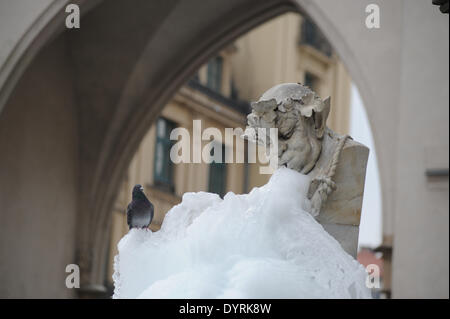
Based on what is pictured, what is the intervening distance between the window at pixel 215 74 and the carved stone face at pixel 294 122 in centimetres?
2874

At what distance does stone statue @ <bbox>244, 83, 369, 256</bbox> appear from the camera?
4.27m

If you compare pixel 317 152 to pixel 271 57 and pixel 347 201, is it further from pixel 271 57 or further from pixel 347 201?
pixel 271 57

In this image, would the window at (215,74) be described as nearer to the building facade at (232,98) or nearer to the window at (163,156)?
the building facade at (232,98)

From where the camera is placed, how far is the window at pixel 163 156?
30.0 meters

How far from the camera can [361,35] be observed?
12352 millimetres

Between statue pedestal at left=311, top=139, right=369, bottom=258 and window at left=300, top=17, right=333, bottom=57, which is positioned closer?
statue pedestal at left=311, top=139, right=369, bottom=258

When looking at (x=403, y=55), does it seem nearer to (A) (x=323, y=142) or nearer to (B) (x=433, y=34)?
(B) (x=433, y=34)

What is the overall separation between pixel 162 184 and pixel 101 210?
1241 centimetres

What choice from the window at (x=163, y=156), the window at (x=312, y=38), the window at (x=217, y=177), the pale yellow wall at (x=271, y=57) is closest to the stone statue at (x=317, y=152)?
the window at (x=163, y=156)

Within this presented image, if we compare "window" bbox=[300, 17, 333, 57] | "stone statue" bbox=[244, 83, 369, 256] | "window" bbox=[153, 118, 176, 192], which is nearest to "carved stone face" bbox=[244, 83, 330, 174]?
"stone statue" bbox=[244, 83, 369, 256]

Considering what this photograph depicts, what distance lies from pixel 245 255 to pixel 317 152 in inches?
30.0

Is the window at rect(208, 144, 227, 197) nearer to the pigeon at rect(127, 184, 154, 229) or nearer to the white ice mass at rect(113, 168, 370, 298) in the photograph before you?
the pigeon at rect(127, 184, 154, 229)

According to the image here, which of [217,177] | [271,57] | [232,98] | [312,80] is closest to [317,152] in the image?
[217,177]
